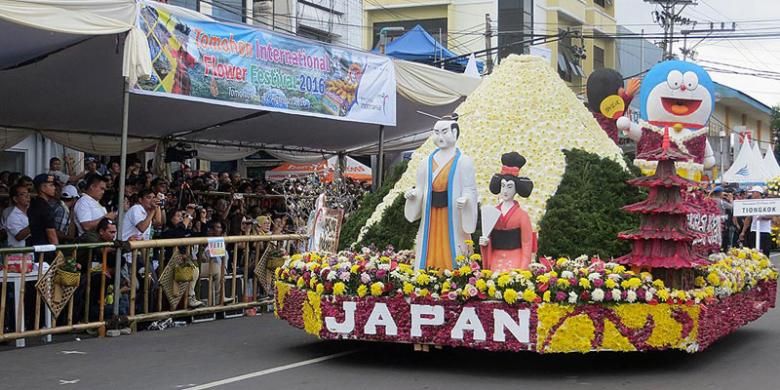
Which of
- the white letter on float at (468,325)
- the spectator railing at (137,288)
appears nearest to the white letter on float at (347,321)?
the white letter on float at (468,325)

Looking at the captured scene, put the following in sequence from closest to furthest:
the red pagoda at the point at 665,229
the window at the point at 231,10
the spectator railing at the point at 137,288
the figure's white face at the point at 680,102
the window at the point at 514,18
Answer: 1. the red pagoda at the point at 665,229
2. the spectator railing at the point at 137,288
3. the figure's white face at the point at 680,102
4. the window at the point at 231,10
5. the window at the point at 514,18

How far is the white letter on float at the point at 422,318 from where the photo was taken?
8.70 meters

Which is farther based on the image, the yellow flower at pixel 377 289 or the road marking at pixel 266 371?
the yellow flower at pixel 377 289

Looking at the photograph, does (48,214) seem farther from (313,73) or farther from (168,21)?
(313,73)

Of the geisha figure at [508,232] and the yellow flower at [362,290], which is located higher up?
the geisha figure at [508,232]

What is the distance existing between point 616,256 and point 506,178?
154cm

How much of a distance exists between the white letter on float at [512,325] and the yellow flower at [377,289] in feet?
3.57

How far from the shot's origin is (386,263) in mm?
9344

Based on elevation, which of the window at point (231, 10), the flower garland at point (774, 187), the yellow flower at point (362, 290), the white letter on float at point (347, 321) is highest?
the window at point (231, 10)

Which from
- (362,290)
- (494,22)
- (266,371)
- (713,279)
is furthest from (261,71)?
(494,22)

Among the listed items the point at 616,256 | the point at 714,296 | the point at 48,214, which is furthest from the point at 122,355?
the point at 714,296

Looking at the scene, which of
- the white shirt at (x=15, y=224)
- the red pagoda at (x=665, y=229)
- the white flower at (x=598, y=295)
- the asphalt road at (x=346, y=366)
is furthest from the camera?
the white shirt at (x=15, y=224)

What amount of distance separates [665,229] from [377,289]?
2688 millimetres

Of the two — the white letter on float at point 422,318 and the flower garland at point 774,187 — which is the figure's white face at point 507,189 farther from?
the flower garland at point 774,187
